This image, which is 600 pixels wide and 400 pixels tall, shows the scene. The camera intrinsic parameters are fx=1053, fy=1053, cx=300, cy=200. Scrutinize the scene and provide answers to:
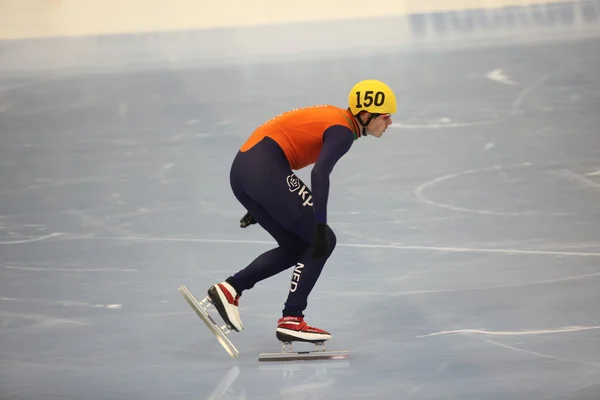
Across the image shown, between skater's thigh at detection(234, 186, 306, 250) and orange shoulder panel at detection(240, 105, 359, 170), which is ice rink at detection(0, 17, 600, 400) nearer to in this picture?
skater's thigh at detection(234, 186, 306, 250)

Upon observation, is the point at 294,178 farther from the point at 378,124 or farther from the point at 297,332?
the point at 297,332

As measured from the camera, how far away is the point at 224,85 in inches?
437

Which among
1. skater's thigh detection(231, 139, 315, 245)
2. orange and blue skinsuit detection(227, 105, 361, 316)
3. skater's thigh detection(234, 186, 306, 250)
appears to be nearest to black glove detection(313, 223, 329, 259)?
orange and blue skinsuit detection(227, 105, 361, 316)

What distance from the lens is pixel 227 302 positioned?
201 inches

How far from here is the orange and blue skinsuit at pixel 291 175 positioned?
495cm

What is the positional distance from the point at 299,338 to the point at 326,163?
2.81 feet

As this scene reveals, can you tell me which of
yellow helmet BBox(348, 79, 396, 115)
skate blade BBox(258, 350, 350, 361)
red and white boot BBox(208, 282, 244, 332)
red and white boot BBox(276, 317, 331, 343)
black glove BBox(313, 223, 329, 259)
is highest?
yellow helmet BBox(348, 79, 396, 115)

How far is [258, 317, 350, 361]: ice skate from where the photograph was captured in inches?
195

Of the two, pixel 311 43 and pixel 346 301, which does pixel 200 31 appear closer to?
pixel 311 43

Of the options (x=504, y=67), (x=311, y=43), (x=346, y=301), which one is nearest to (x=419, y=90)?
(x=504, y=67)

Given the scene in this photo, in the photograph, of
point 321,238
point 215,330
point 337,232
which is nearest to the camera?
point 321,238

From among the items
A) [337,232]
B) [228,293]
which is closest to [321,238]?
[228,293]

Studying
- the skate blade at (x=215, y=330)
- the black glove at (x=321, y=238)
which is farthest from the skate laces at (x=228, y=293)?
the black glove at (x=321, y=238)

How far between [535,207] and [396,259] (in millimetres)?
1372
